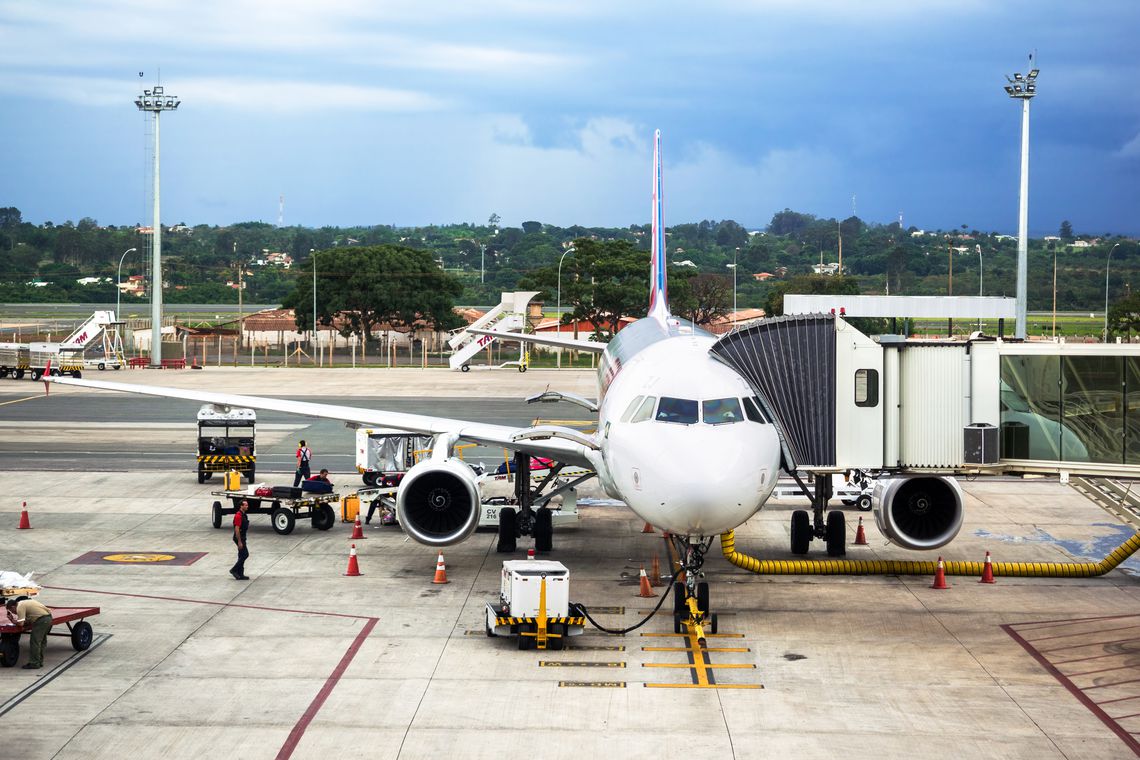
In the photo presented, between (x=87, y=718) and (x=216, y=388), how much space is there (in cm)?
5650

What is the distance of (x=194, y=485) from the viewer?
125 feet

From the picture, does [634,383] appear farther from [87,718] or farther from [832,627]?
[87,718]

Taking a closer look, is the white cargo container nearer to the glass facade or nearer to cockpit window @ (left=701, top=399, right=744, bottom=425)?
cockpit window @ (left=701, top=399, right=744, bottom=425)

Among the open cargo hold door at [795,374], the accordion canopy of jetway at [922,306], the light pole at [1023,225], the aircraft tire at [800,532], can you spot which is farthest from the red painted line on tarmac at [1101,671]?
the light pole at [1023,225]

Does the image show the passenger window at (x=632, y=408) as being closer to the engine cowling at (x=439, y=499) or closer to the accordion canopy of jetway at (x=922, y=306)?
the engine cowling at (x=439, y=499)

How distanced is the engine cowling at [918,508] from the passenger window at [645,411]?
227 inches

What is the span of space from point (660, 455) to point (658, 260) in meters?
17.2

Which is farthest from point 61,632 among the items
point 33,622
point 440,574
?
point 440,574

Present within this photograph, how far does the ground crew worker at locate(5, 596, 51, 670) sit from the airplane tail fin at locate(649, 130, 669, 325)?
17385 millimetres

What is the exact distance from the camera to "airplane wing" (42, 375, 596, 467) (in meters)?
25.0

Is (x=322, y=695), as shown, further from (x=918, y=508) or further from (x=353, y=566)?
(x=918, y=508)

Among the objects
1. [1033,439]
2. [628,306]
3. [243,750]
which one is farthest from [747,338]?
[628,306]

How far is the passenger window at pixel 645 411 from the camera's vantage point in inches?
842

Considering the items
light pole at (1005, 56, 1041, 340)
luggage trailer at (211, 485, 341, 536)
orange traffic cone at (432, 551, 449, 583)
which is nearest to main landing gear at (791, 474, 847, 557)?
orange traffic cone at (432, 551, 449, 583)
